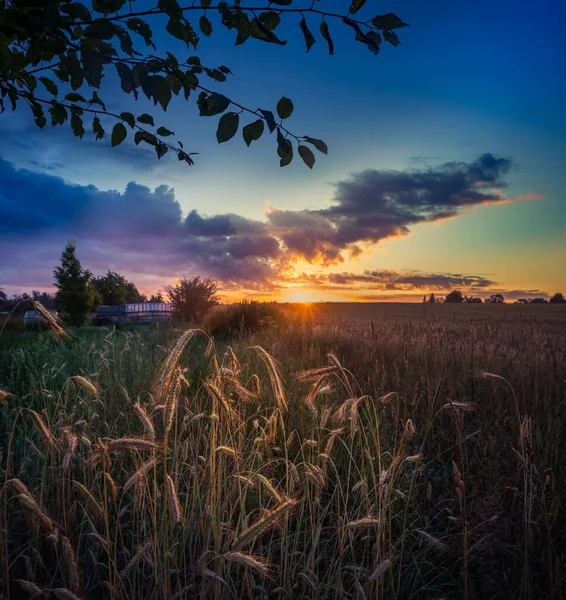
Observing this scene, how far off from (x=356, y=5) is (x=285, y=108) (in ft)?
1.86

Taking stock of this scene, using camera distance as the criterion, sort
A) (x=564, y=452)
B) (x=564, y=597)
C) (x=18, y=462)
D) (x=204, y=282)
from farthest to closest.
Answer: (x=204, y=282) < (x=18, y=462) < (x=564, y=452) < (x=564, y=597)

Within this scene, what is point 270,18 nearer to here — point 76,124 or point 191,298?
point 76,124

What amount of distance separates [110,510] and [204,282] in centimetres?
1795

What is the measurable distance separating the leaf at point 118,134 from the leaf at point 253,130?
3.13 ft

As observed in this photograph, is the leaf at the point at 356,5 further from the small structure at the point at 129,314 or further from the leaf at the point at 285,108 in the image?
the small structure at the point at 129,314

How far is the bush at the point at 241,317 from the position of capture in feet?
48.9

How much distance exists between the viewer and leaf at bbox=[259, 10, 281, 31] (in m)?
2.06

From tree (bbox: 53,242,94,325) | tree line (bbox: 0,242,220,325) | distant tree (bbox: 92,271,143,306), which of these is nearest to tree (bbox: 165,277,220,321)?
tree line (bbox: 0,242,220,325)

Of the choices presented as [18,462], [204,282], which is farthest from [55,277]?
[18,462]

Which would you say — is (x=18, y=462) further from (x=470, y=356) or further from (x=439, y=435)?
(x=470, y=356)

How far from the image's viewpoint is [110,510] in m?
2.89

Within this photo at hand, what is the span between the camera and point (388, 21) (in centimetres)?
199

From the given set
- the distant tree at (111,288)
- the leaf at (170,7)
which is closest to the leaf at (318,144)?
the leaf at (170,7)

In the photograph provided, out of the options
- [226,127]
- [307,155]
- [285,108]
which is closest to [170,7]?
[226,127]
